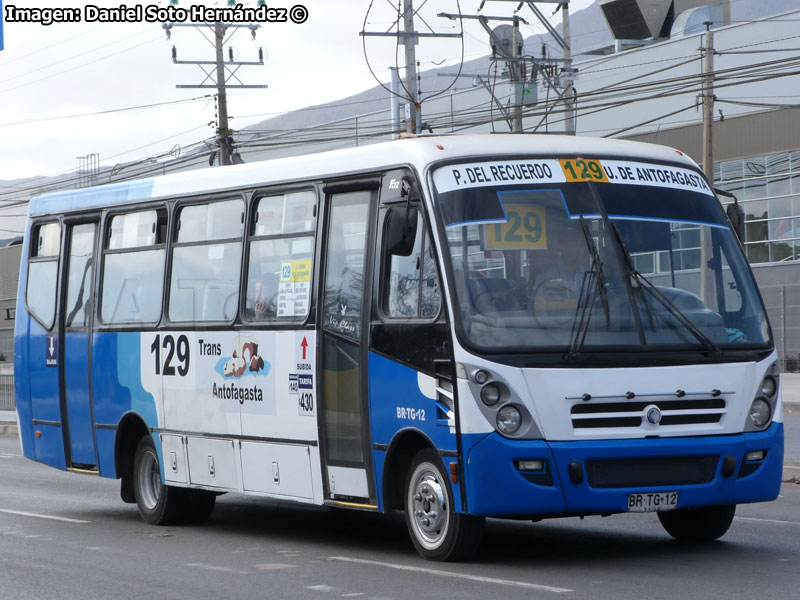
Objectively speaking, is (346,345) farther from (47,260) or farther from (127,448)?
(47,260)

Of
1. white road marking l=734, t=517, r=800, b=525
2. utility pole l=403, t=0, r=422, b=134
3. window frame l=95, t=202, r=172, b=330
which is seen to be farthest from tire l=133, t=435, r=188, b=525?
utility pole l=403, t=0, r=422, b=134

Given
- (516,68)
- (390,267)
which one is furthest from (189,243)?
(516,68)

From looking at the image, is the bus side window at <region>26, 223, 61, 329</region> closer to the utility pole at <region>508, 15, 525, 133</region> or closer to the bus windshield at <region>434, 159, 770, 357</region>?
the bus windshield at <region>434, 159, 770, 357</region>

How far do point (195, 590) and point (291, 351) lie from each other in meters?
2.57

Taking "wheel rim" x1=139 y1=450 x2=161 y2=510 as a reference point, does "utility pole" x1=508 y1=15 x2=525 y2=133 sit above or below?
above

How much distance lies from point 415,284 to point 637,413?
1713 mm

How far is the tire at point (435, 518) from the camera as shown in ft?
30.0

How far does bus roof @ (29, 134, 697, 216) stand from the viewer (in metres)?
9.64

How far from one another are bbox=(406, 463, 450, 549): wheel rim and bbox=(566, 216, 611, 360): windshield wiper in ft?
4.07

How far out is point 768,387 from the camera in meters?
9.48

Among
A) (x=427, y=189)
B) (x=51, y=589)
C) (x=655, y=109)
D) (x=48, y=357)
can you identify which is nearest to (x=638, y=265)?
(x=427, y=189)

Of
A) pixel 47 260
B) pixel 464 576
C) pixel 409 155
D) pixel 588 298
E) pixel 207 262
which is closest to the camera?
pixel 464 576

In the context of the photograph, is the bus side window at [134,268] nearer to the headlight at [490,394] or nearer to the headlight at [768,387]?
the headlight at [490,394]

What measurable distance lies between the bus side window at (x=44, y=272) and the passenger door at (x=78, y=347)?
0.87ft
